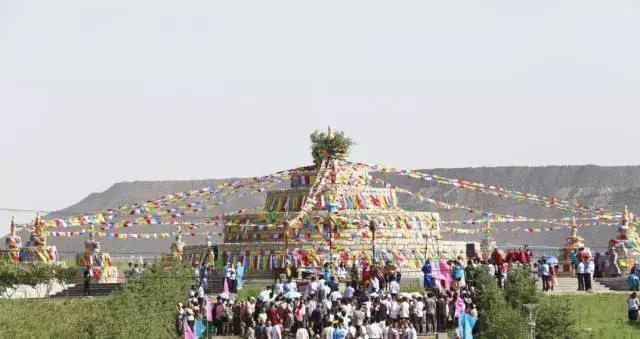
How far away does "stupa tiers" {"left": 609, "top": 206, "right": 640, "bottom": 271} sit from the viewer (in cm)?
6338

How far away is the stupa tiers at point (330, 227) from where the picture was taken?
6350 cm

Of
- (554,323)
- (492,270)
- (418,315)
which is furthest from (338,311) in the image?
(492,270)

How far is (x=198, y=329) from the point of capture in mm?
44031

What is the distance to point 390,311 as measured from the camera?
44.1 meters

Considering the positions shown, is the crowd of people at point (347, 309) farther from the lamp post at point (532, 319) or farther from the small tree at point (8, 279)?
the small tree at point (8, 279)

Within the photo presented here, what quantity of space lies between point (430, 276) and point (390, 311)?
266 inches

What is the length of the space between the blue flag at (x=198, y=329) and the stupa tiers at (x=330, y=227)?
16076mm

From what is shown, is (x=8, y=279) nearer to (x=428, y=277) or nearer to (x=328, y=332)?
(x=428, y=277)

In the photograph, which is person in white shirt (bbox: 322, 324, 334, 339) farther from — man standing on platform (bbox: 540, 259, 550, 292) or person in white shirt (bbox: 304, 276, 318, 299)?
man standing on platform (bbox: 540, 259, 550, 292)

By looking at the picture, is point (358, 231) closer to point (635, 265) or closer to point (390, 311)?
point (635, 265)

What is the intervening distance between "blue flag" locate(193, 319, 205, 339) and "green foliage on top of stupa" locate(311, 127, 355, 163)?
2644cm

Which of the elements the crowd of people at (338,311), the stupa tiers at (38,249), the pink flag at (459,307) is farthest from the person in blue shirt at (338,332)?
the stupa tiers at (38,249)

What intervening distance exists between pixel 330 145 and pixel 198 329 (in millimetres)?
27317

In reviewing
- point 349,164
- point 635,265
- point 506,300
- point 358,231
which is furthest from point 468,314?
point 349,164
